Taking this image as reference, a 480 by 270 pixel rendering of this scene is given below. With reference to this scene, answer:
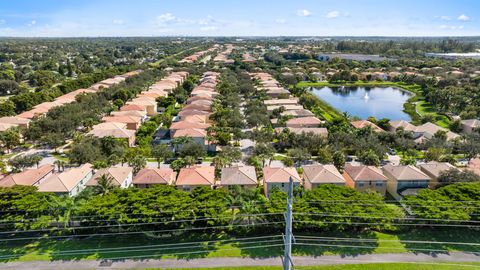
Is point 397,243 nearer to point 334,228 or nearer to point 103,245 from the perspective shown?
point 334,228

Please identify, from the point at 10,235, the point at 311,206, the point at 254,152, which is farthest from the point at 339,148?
the point at 10,235

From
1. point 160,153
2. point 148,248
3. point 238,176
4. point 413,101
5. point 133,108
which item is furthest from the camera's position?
point 413,101

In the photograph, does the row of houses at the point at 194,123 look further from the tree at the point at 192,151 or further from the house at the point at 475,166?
the house at the point at 475,166

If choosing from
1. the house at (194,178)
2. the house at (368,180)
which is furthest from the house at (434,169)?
the house at (194,178)

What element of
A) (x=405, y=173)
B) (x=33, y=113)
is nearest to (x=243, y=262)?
Result: (x=405, y=173)

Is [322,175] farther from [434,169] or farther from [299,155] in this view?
[434,169]
